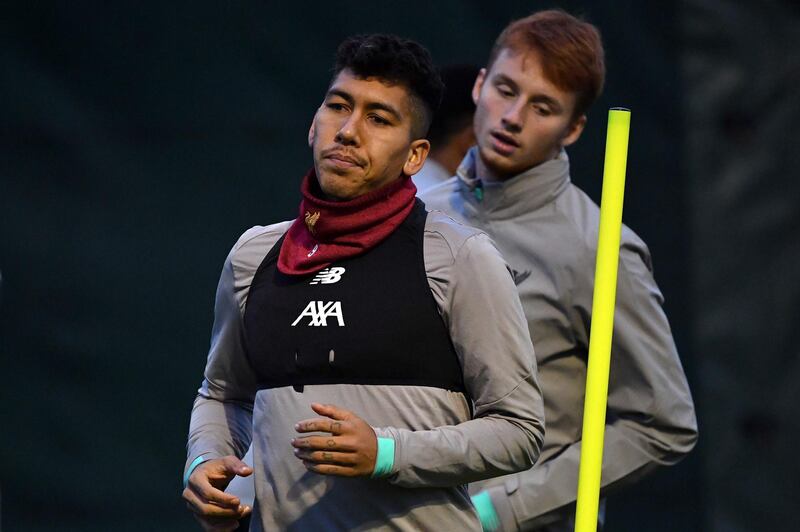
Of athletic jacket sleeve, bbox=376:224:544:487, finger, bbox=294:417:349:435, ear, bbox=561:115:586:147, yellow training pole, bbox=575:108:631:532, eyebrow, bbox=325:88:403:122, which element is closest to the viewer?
yellow training pole, bbox=575:108:631:532

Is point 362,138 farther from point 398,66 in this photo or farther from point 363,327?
point 363,327

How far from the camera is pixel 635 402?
300 centimetres

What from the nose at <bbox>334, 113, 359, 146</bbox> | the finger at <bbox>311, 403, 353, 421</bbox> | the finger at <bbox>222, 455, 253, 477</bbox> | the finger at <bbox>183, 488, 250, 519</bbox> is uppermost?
the nose at <bbox>334, 113, 359, 146</bbox>

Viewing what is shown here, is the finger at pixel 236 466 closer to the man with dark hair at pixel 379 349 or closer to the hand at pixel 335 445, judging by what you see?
the man with dark hair at pixel 379 349

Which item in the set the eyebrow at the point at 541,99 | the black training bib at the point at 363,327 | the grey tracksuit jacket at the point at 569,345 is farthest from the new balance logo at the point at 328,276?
the eyebrow at the point at 541,99

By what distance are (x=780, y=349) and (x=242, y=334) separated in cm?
210

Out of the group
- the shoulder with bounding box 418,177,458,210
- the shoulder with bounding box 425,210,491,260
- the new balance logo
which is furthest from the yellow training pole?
the shoulder with bounding box 418,177,458,210

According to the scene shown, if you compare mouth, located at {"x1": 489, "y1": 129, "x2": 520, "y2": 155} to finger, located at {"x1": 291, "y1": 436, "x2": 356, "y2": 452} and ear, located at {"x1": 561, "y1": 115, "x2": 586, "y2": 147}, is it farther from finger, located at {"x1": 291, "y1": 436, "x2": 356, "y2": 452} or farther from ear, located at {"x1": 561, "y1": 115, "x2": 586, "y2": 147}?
finger, located at {"x1": 291, "y1": 436, "x2": 356, "y2": 452}

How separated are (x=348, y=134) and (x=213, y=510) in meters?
0.63

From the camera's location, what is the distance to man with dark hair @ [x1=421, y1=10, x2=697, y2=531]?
9.58 feet

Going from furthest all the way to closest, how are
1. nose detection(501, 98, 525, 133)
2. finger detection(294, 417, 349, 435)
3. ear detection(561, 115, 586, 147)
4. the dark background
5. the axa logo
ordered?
the dark background
ear detection(561, 115, 586, 147)
nose detection(501, 98, 525, 133)
the axa logo
finger detection(294, 417, 349, 435)

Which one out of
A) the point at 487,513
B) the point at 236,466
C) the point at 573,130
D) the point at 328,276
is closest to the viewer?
the point at 236,466

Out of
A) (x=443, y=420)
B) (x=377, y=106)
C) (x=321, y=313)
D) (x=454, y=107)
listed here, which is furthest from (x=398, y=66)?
(x=454, y=107)

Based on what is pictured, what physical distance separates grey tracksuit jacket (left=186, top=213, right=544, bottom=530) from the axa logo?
8 centimetres
